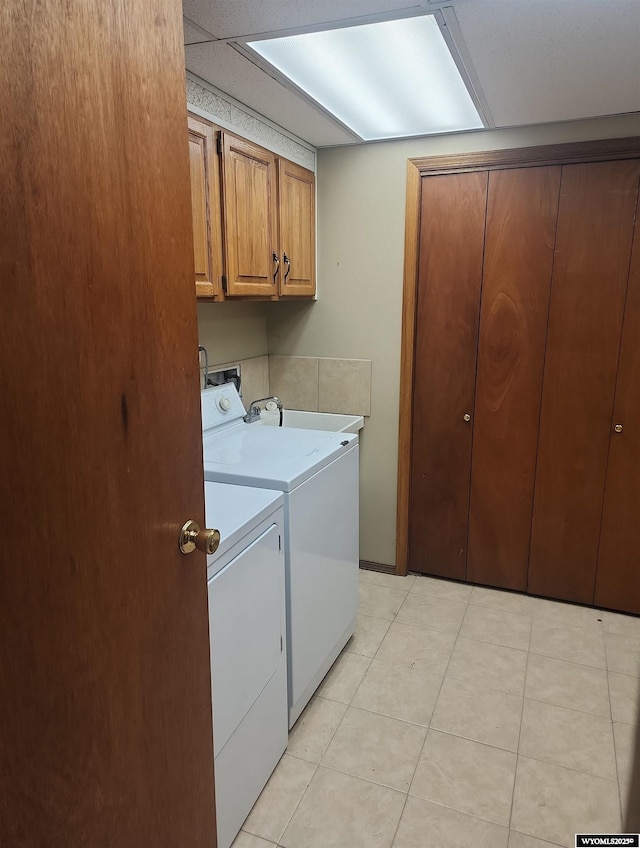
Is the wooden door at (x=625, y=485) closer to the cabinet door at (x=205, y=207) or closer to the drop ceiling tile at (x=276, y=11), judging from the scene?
the drop ceiling tile at (x=276, y=11)

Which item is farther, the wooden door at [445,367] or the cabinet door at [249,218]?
the wooden door at [445,367]

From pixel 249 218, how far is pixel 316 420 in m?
1.12

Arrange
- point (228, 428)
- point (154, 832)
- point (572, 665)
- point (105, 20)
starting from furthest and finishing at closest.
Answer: point (228, 428) → point (572, 665) → point (154, 832) → point (105, 20)

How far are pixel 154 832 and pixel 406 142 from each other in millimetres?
2711

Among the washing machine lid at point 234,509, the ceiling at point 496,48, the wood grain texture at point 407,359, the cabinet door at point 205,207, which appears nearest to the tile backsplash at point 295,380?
the wood grain texture at point 407,359

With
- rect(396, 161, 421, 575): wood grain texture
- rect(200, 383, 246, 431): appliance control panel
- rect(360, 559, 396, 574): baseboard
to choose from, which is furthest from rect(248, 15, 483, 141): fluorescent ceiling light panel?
rect(360, 559, 396, 574): baseboard

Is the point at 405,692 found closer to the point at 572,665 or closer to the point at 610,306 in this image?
the point at 572,665

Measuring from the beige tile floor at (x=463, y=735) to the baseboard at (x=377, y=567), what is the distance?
0.31 meters

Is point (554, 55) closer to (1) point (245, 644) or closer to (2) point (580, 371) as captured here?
(2) point (580, 371)

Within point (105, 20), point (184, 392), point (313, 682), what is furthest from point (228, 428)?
point (105, 20)

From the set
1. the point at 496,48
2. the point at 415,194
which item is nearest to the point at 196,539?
the point at 496,48

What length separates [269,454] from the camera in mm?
→ 2080

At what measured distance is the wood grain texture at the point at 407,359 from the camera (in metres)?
2.68

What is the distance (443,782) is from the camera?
1.77 metres
